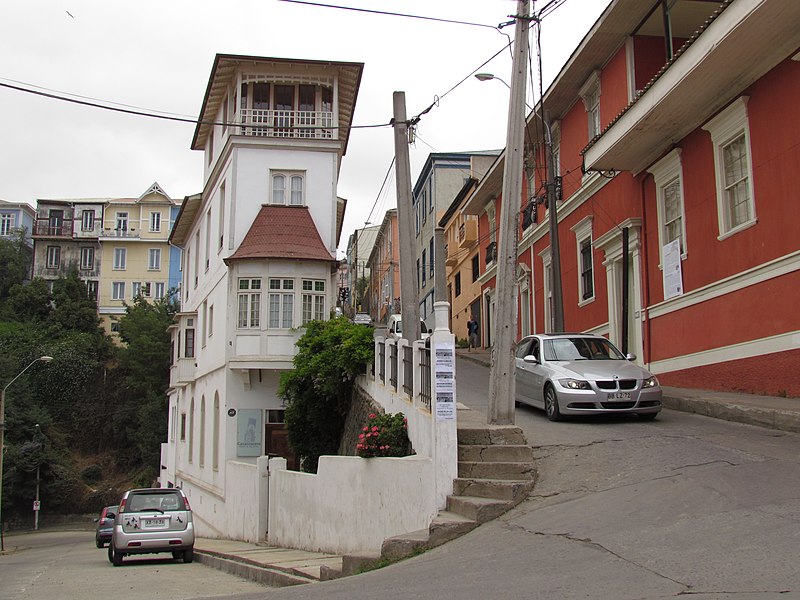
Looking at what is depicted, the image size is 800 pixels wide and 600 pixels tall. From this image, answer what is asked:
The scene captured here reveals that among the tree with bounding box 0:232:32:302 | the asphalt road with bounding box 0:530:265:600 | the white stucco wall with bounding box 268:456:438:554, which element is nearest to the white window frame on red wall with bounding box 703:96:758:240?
the white stucco wall with bounding box 268:456:438:554

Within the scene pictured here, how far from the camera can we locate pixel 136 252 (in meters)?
65.0

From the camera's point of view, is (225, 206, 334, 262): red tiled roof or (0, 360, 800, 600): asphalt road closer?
(0, 360, 800, 600): asphalt road

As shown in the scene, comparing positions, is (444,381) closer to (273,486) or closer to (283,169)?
(273,486)

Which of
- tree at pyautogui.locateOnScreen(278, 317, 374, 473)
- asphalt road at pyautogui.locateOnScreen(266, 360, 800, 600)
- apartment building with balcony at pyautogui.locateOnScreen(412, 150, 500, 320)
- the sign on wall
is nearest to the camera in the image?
asphalt road at pyautogui.locateOnScreen(266, 360, 800, 600)

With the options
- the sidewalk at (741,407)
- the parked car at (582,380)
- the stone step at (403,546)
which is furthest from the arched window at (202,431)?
the stone step at (403,546)

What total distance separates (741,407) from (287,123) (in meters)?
19.0

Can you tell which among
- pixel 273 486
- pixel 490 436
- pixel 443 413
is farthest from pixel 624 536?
pixel 273 486

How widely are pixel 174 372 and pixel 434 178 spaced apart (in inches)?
812

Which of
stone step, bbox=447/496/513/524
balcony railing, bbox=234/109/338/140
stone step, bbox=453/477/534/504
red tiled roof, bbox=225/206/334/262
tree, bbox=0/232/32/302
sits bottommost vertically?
stone step, bbox=447/496/513/524

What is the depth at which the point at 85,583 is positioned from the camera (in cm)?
1261

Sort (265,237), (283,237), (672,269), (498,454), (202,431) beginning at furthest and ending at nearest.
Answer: (202,431) < (283,237) < (265,237) < (672,269) < (498,454)

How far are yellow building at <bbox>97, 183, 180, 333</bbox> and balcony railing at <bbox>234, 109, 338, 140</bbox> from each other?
39.7 metres

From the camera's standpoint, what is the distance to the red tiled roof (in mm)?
25781

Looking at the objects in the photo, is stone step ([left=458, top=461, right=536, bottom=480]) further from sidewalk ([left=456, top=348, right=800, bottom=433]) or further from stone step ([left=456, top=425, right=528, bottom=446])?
sidewalk ([left=456, top=348, right=800, bottom=433])
